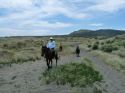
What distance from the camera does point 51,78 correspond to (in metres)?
19.9

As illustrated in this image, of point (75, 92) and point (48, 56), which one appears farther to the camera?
point (48, 56)

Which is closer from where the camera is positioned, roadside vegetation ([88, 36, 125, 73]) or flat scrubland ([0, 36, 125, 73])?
roadside vegetation ([88, 36, 125, 73])

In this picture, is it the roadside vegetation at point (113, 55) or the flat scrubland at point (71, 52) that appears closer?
the roadside vegetation at point (113, 55)

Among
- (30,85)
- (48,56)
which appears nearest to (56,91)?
(30,85)

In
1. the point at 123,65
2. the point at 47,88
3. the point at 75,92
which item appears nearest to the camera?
the point at 75,92

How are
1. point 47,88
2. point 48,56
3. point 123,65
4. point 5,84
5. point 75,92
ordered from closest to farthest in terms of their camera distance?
point 75,92, point 47,88, point 5,84, point 48,56, point 123,65

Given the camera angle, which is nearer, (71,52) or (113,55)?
(113,55)

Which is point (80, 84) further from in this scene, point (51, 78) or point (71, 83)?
point (51, 78)

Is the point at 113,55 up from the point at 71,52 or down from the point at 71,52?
up

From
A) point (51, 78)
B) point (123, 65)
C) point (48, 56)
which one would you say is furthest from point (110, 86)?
point (123, 65)

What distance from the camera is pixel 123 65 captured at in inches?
1256

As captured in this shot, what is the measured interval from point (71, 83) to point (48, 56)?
957cm

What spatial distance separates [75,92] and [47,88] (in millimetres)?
2197

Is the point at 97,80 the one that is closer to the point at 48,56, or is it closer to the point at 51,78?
the point at 51,78
